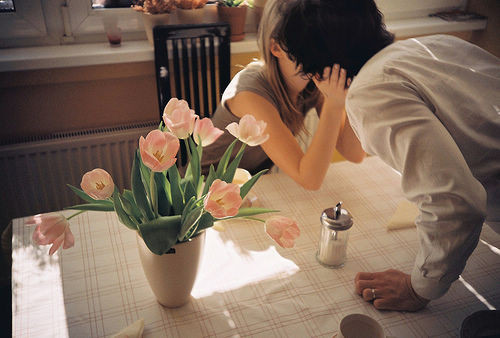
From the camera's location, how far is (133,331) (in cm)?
75

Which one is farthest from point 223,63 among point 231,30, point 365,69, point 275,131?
point 365,69

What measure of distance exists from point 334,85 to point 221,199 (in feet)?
1.86

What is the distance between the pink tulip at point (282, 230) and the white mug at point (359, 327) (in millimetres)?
152

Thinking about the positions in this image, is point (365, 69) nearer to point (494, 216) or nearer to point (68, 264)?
point (494, 216)

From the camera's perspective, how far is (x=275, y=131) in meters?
1.23

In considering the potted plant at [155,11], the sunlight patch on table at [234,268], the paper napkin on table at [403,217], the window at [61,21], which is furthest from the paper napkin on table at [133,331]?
the window at [61,21]

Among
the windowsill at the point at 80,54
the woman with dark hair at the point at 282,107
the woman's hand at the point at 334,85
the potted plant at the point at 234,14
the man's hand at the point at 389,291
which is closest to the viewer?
the man's hand at the point at 389,291

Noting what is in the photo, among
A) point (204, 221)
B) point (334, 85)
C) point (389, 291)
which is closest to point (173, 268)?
point (204, 221)

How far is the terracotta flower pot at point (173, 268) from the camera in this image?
749 mm

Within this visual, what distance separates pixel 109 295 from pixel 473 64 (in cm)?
85

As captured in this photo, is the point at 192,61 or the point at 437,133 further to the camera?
the point at 192,61

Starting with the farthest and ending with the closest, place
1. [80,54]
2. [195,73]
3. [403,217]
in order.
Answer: [195,73] < [80,54] < [403,217]

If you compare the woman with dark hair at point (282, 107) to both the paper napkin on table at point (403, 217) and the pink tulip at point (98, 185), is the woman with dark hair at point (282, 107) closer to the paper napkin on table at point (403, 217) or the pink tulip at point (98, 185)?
the paper napkin on table at point (403, 217)

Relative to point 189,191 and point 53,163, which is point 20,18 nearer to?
point 53,163
